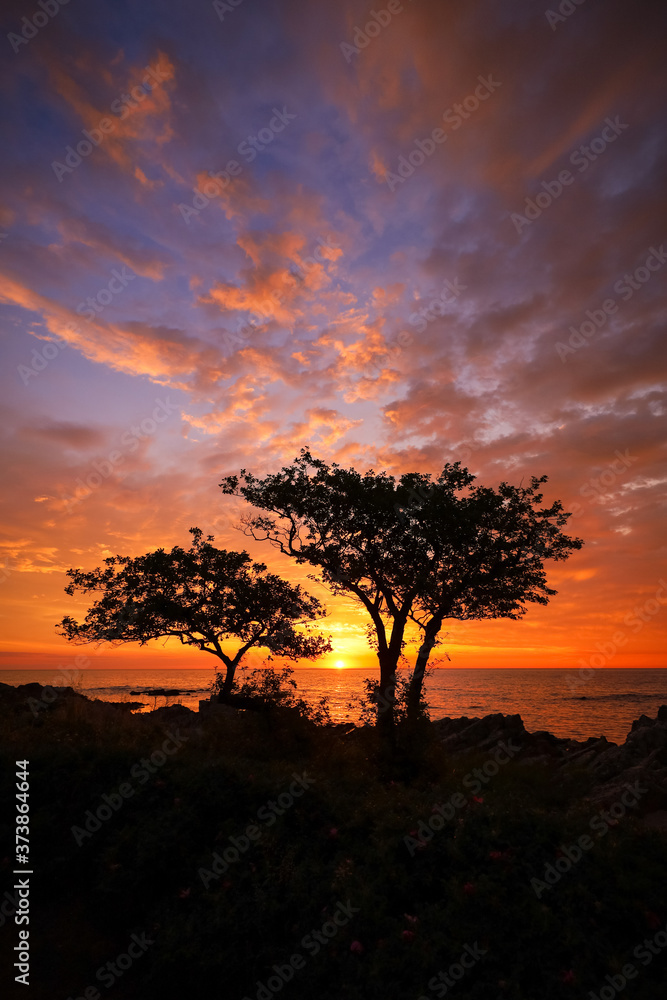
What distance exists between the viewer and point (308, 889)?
623cm

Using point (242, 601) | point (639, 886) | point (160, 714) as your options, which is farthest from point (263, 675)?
point (160, 714)

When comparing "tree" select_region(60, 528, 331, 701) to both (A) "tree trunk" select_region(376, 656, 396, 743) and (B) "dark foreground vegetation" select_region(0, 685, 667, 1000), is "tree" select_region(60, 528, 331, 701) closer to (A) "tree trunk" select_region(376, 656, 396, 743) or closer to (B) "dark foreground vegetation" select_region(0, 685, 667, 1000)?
(A) "tree trunk" select_region(376, 656, 396, 743)

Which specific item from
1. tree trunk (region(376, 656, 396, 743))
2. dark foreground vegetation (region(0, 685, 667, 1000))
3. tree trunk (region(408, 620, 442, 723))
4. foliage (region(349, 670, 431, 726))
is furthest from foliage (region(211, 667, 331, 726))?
dark foreground vegetation (region(0, 685, 667, 1000))

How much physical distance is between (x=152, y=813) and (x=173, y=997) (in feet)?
7.64

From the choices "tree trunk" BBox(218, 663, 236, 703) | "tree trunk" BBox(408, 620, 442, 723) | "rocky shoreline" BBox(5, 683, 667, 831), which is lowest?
"rocky shoreline" BBox(5, 683, 667, 831)

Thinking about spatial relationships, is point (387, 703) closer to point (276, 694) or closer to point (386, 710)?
point (386, 710)

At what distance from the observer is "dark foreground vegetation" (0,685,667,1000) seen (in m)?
5.11

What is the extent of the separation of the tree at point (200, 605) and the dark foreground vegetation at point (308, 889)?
18157 millimetres

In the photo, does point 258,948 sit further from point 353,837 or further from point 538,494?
point 538,494

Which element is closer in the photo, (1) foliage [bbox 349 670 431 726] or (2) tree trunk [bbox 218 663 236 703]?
(1) foliage [bbox 349 670 431 726]

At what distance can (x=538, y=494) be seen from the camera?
21.5m

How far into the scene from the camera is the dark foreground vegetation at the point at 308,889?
511 cm

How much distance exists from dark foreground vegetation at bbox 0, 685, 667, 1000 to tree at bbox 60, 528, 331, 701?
18157mm

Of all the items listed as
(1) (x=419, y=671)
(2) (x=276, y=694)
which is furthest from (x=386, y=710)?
(2) (x=276, y=694)
